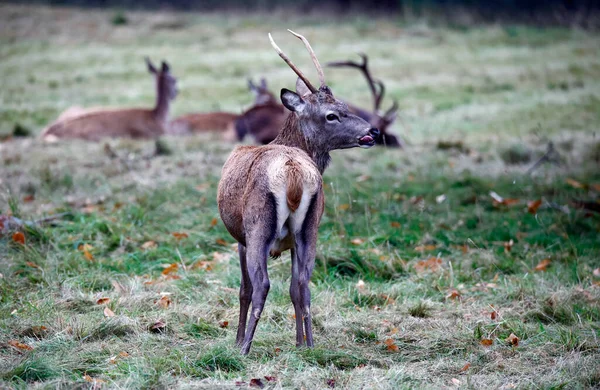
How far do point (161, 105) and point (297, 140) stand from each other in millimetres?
7830

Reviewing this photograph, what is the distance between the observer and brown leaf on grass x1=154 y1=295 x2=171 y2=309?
547 cm

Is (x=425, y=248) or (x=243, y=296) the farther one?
(x=425, y=248)

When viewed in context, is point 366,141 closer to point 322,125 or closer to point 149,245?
point 322,125

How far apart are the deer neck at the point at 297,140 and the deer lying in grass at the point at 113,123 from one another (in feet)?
21.6

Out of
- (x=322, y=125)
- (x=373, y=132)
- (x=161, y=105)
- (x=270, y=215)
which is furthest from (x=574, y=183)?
(x=161, y=105)

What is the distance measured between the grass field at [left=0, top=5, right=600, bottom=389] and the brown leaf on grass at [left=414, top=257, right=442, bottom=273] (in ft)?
0.11

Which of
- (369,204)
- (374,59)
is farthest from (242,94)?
(369,204)

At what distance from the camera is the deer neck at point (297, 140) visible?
18.8ft

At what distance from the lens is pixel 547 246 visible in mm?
7133

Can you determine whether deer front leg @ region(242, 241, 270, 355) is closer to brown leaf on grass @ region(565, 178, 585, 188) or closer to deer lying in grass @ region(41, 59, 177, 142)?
brown leaf on grass @ region(565, 178, 585, 188)

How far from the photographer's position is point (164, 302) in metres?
5.51

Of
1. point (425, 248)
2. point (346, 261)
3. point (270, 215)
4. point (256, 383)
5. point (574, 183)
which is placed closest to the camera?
point (256, 383)

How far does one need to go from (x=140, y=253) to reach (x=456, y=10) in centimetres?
1935

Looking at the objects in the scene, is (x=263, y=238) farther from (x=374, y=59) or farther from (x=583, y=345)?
(x=374, y=59)
